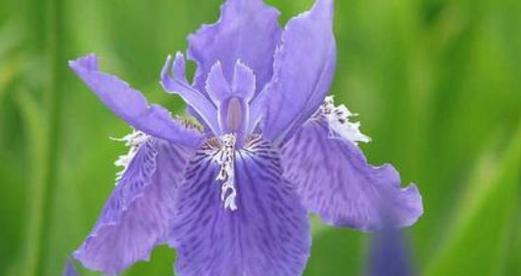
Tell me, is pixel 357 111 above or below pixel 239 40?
above

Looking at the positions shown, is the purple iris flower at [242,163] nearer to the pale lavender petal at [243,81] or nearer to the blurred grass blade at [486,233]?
the pale lavender petal at [243,81]

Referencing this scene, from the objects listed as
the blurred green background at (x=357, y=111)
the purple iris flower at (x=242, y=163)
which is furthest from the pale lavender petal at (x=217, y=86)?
the blurred green background at (x=357, y=111)

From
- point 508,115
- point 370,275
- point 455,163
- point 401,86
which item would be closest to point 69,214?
point 401,86

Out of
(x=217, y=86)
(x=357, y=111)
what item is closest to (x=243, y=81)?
(x=217, y=86)

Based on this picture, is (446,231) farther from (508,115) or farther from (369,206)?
(369,206)

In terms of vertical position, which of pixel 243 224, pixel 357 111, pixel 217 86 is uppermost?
pixel 357 111

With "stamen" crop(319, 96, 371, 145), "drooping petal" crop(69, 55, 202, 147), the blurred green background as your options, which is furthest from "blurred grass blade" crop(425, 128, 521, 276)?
"drooping petal" crop(69, 55, 202, 147)

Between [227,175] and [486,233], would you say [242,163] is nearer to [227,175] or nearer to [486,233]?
[227,175]
